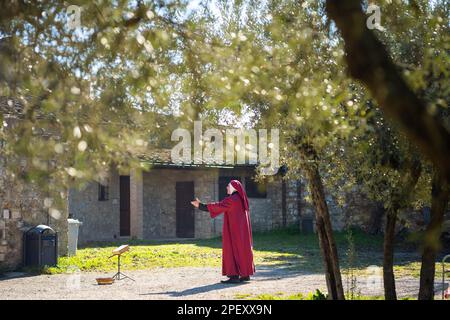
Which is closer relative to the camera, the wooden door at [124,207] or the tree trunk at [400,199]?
the tree trunk at [400,199]

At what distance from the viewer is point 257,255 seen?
18.7m

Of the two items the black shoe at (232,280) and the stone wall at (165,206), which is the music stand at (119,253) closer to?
the black shoe at (232,280)

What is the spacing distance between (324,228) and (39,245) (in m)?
8.16

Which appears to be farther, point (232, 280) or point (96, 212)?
point (96, 212)

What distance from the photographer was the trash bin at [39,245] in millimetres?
14453

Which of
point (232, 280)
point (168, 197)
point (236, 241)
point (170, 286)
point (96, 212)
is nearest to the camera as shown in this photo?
point (170, 286)

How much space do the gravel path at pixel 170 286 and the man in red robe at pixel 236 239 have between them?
311mm

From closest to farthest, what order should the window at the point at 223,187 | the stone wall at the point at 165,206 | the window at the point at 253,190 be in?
the stone wall at the point at 165,206 → the window at the point at 223,187 → the window at the point at 253,190

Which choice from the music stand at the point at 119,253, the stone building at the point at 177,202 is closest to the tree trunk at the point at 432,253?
the music stand at the point at 119,253

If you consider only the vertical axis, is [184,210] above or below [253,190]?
below

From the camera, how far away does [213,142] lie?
529 centimetres

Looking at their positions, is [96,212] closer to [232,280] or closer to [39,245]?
[39,245]

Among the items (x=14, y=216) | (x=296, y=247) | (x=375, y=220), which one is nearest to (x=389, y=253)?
(x=14, y=216)

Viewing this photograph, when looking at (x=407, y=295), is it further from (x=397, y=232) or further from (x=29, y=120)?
(x=397, y=232)
